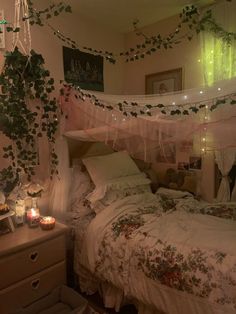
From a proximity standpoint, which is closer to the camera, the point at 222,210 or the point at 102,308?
the point at 102,308

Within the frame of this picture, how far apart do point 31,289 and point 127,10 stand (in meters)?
2.63

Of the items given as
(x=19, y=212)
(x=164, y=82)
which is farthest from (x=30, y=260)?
(x=164, y=82)

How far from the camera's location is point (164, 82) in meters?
2.99

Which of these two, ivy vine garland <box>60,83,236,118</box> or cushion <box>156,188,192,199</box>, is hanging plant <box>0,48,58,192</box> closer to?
ivy vine garland <box>60,83,236,118</box>

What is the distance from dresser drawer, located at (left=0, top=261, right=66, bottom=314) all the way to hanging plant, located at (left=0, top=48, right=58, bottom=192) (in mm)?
685

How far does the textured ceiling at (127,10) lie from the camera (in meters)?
2.51

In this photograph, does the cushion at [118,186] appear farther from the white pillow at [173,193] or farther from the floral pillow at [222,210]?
the floral pillow at [222,210]

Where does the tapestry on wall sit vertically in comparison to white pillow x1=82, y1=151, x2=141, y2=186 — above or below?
above

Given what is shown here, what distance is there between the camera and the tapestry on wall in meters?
2.62

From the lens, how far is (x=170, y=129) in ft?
5.54

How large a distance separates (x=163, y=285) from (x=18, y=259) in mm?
931

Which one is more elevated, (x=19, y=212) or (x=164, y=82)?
(x=164, y=82)

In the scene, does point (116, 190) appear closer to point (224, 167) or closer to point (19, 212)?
point (19, 212)

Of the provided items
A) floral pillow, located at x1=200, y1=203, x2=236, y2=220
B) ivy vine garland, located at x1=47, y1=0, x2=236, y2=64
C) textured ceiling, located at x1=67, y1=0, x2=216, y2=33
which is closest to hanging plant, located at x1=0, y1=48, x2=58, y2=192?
ivy vine garland, located at x1=47, y1=0, x2=236, y2=64
